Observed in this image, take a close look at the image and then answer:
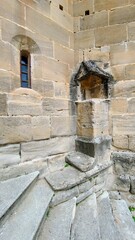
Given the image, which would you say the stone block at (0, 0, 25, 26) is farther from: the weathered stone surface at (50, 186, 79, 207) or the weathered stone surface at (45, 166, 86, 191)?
the weathered stone surface at (50, 186, 79, 207)

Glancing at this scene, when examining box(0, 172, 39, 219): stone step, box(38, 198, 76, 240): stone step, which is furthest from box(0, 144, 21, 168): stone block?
box(38, 198, 76, 240): stone step

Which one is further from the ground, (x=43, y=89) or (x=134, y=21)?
(x=134, y=21)

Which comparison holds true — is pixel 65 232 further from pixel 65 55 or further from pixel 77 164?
pixel 65 55

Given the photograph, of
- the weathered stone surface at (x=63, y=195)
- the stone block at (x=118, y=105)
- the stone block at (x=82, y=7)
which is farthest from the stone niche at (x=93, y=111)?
the stone block at (x=82, y=7)

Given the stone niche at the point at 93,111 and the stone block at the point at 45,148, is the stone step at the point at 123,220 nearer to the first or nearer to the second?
the stone niche at the point at 93,111

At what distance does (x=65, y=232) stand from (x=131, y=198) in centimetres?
165

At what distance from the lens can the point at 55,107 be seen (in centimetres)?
277

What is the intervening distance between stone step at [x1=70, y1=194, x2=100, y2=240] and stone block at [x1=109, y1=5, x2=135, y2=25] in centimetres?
310

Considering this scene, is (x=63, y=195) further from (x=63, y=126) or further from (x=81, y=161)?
(x=63, y=126)

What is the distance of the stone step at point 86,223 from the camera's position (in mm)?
1728

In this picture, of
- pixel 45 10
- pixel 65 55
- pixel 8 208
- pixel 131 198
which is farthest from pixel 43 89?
pixel 131 198

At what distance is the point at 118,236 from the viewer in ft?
5.92

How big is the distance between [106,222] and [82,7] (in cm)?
364

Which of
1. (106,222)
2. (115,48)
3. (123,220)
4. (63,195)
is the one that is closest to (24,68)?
(115,48)
